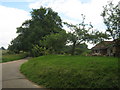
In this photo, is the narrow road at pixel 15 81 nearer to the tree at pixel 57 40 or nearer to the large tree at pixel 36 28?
the tree at pixel 57 40

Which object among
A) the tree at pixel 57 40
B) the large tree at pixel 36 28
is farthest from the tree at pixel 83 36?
the large tree at pixel 36 28

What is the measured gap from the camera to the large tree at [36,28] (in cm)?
3106

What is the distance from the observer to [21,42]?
33719 millimetres

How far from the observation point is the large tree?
31.1 meters

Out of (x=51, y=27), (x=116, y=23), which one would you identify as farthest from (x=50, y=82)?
(x=51, y=27)

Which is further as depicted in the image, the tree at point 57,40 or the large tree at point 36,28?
the large tree at point 36,28

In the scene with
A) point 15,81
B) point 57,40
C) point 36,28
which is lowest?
point 15,81

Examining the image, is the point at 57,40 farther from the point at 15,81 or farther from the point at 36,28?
the point at 36,28

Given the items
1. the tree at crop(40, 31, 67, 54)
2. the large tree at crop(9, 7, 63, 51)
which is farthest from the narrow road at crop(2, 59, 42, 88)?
the large tree at crop(9, 7, 63, 51)

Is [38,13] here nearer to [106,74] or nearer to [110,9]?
[110,9]

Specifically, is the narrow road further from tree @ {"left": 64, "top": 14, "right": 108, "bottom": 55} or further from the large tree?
the large tree

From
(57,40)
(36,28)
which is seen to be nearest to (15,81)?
(57,40)

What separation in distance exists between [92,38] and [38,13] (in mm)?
20014

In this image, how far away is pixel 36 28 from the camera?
30.2m
